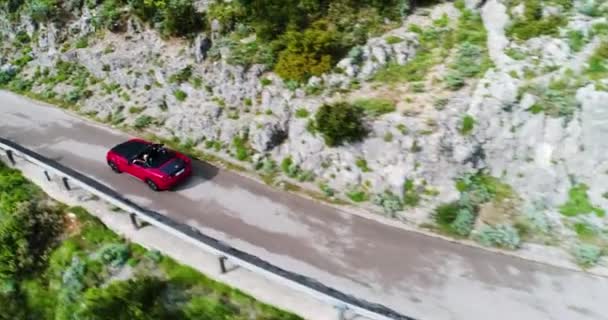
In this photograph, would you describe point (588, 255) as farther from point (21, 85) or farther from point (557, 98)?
point (21, 85)

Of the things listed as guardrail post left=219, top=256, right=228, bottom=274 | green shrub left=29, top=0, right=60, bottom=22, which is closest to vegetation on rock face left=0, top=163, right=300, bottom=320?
guardrail post left=219, top=256, right=228, bottom=274

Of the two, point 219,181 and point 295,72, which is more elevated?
point 295,72

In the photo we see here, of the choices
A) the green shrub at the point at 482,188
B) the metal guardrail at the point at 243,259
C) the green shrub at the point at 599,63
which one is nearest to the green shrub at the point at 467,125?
the green shrub at the point at 482,188

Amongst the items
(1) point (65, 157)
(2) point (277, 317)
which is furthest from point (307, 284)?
(1) point (65, 157)

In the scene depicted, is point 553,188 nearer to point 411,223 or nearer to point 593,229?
point 593,229

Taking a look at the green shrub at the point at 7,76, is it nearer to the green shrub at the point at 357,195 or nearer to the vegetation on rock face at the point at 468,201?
the green shrub at the point at 357,195

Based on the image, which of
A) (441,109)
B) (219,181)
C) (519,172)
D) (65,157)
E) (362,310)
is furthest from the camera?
(65,157)

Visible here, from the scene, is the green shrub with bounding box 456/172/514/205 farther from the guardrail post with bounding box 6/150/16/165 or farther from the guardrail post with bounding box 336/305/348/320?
the guardrail post with bounding box 6/150/16/165
